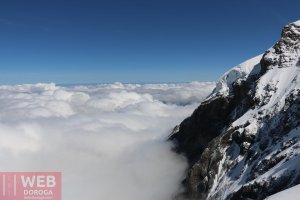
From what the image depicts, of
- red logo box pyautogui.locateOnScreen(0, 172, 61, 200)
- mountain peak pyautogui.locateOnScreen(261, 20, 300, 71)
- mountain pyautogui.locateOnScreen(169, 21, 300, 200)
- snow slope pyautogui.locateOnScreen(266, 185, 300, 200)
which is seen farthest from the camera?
mountain peak pyautogui.locateOnScreen(261, 20, 300, 71)

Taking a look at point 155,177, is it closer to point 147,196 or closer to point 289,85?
point 147,196

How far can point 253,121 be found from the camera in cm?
10825

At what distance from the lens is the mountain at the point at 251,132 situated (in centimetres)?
7638

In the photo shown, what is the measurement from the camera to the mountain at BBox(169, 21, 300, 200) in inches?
3007

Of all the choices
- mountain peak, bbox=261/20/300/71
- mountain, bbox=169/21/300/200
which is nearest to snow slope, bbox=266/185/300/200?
mountain, bbox=169/21/300/200

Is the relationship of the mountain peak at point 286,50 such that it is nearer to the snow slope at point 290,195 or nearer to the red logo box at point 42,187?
the red logo box at point 42,187

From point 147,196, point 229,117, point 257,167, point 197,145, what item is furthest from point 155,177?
point 257,167

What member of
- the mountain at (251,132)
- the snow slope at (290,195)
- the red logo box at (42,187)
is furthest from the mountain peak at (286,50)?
the snow slope at (290,195)

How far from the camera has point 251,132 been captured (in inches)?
4141

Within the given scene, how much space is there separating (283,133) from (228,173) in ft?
61.7

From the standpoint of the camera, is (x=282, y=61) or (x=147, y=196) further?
(x=147, y=196)

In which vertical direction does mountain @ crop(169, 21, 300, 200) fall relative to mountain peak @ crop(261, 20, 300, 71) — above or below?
below

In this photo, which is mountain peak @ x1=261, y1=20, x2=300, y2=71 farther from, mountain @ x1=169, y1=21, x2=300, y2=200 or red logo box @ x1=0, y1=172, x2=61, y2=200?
red logo box @ x1=0, y1=172, x2=61, y2=200

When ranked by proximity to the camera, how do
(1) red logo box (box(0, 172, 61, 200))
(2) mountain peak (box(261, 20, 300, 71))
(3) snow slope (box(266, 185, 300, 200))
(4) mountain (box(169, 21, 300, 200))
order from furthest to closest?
(2) mountain peak (box(261, 20, 300, 71)) → (4) mountain (box(169, 21, 300, 200)) → (1) red logo box (box(0, 172, 61, 200)) → (3) snow slope (box(266, 185, 300, 200))
